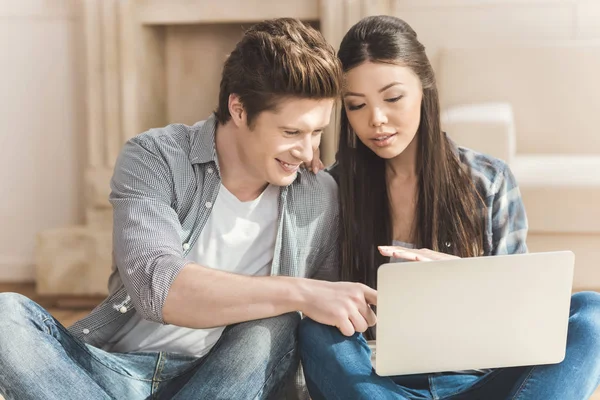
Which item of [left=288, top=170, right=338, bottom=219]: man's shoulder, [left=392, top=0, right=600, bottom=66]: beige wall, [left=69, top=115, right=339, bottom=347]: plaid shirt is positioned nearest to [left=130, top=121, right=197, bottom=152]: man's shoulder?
[left=69, top=115, right=339, bottom=347]: plaid shirt

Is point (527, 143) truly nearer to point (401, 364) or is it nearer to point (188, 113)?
point (188, 113)

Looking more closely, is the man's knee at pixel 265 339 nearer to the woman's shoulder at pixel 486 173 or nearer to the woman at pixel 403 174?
the woman at pixel 403 174

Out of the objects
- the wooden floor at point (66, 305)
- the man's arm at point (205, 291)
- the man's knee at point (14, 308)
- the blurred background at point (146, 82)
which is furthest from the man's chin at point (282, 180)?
the wooden floor at point (66, 305)

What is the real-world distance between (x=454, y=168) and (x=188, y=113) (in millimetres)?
2090

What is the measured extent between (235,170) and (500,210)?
21.3 inches

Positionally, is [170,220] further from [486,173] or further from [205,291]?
[486,173]

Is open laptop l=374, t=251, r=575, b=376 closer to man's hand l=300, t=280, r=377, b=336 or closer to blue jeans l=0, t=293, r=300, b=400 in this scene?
man's hand l=300, t=280, r=377, b=336

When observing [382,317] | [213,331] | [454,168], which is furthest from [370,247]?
[382,317]

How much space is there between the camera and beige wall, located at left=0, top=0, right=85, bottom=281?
338cm

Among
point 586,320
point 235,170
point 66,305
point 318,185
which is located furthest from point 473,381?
point 66,305

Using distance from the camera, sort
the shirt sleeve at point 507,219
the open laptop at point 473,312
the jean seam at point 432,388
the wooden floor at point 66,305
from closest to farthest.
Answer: the open laptop at point 473,312 < the jean seam at point 432,388 < the shirt sleeve at point 507,219 < the wooden floor at point 66,305

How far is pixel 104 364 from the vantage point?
1457 mm

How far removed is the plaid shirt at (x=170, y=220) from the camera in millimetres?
1415

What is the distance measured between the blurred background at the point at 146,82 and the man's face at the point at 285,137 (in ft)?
4.84
